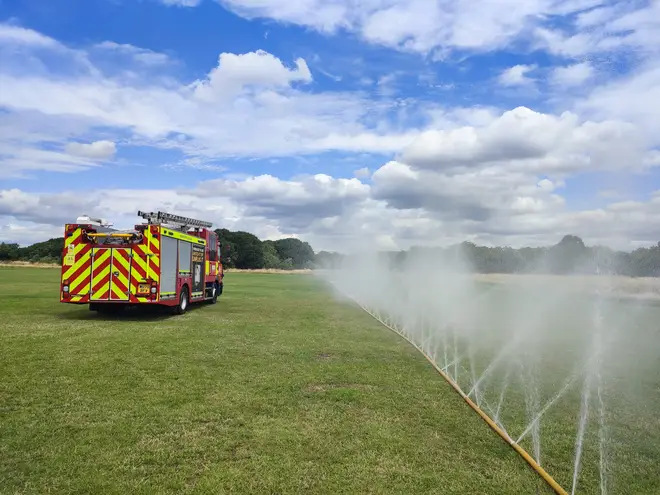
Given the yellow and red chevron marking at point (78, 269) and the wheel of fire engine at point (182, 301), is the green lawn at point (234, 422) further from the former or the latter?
the wheel of fire engine at point (182, 301)

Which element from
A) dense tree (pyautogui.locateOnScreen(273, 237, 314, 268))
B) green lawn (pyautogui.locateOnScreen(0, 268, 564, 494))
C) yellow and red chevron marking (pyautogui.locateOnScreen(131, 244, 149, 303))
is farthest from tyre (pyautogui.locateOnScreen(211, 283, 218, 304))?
dense tree (pyautogui.locateOnScreen(273, 237, 314, 268))

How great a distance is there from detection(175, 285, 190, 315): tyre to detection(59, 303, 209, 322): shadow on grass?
0.69 feet

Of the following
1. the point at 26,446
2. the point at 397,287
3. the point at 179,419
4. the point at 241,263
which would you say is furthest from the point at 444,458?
the point at 241,263

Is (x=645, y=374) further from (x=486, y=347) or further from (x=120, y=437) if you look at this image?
(x=120, y=437)

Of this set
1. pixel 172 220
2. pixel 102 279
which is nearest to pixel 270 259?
pixel 172 220

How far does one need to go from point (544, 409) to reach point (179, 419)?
15.0 feet

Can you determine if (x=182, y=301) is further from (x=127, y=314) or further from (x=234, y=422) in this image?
(x=234, y=422)

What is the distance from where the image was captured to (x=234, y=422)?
596 centimetres

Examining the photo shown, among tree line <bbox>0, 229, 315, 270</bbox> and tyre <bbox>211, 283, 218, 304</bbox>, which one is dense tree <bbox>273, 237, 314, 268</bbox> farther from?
tyre <bbox>211, 283, 218, 304</bbox>

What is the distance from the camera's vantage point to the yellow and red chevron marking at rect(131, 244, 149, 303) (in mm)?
14930

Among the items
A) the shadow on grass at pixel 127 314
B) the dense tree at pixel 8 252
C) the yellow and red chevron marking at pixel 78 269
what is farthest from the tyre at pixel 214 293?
the dense tree at pixel 8 252

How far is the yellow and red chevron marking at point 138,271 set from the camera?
1493 cm

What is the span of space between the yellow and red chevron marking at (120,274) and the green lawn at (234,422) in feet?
11.6

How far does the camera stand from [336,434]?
5.67 metres
